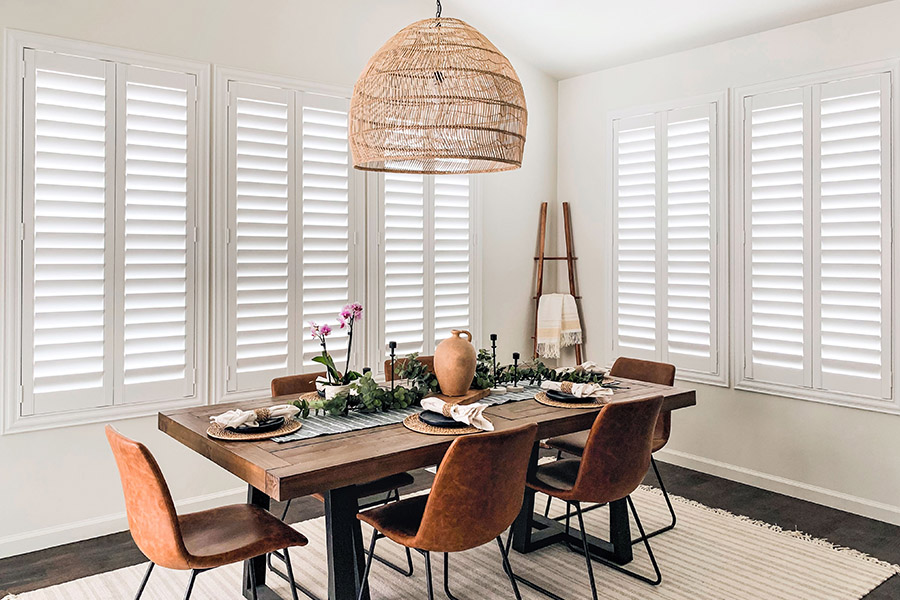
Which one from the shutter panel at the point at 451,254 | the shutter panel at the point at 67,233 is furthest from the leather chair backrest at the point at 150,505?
the shutter panel at the point at 451,254

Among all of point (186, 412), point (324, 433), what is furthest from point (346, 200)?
point (324, 433)

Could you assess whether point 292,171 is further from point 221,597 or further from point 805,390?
point 805,390

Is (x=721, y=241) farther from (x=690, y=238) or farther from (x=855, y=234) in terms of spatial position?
(x=855, y=234)

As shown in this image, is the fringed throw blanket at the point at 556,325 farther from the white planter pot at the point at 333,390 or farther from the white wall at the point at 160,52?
the white planter pot at the point at 333,390

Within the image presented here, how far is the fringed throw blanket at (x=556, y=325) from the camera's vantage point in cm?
499

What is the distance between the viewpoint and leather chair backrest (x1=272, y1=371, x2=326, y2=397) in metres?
3.17

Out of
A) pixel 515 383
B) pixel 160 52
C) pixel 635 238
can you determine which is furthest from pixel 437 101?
pixel 635 238

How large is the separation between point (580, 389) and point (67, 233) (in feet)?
8.01

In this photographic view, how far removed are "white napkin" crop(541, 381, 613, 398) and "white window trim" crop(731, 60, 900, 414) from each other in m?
1.59

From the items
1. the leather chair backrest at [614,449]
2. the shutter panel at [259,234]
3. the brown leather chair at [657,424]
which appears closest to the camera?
the leather chair backrest at [614,449]

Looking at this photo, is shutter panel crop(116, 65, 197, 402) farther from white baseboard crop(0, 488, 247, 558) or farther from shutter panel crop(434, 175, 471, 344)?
shutter panel crop(434, 175, 471, 344)

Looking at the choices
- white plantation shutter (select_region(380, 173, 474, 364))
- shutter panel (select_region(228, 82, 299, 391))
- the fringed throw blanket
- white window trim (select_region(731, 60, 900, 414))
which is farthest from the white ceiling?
the fringed throw blanket

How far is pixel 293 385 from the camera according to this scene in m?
3.21

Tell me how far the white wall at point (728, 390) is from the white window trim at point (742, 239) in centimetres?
5
